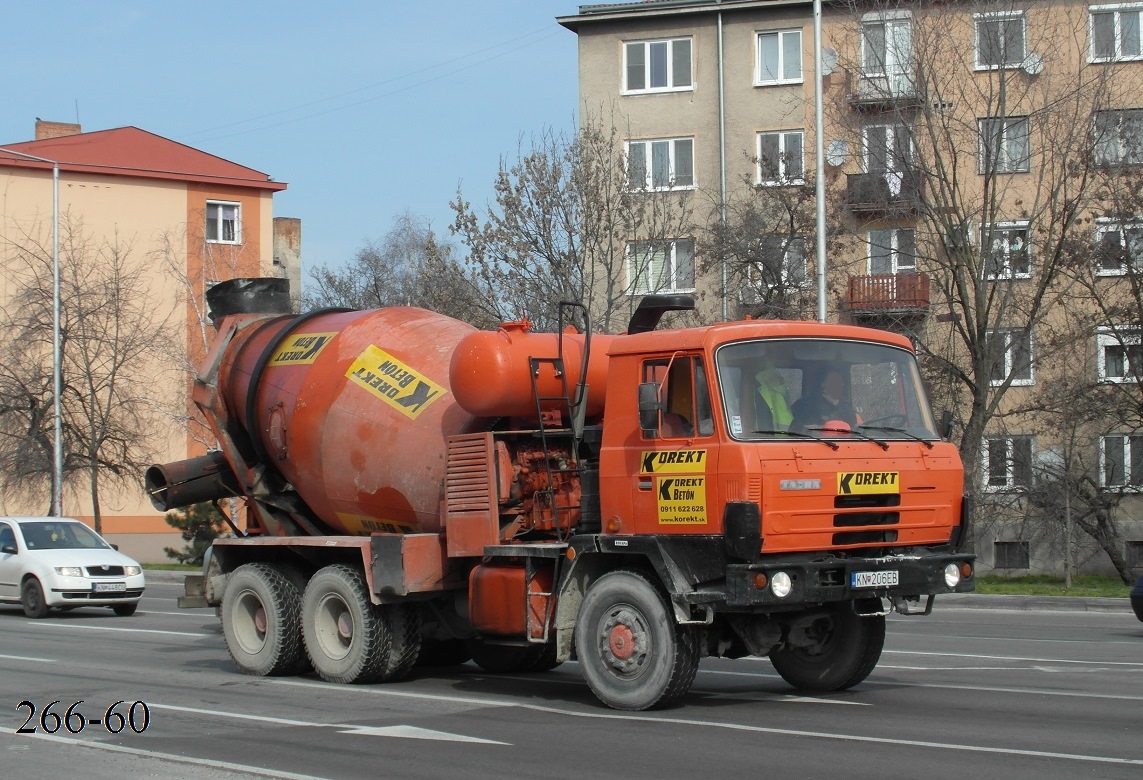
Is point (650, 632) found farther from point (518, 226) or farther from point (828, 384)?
point (518, 226)

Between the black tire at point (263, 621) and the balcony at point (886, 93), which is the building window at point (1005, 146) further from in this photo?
the black tire at point (263, 621)

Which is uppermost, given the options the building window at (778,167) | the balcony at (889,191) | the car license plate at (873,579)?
the building window at (778,167)

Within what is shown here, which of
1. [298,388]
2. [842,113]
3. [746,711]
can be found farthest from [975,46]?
[746,711]

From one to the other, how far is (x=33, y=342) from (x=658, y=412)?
3444 centimetres

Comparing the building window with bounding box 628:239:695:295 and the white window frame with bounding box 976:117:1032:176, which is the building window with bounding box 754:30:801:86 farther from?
the white window frame with bounding box 976:117:1032:176

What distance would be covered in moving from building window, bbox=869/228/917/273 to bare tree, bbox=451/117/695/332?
4799 mm

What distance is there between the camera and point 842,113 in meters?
28.9

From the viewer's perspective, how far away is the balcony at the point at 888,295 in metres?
33.1

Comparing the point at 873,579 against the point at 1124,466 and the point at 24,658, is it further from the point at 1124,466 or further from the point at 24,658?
the point at 1124,466

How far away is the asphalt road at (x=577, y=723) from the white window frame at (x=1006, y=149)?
1456 cm

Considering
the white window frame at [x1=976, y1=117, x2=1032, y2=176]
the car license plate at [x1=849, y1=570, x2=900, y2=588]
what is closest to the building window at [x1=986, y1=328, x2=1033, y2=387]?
the white window frame at [x1=976, y1=117, x2=1032, y2=176]

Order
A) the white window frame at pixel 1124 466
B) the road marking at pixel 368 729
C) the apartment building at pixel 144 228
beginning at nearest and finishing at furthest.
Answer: the road marking at pixel 368 729, the white window frame at pixel 1124 466, the apartment building at pixel 144 228

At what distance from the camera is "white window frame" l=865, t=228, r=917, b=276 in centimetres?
2880

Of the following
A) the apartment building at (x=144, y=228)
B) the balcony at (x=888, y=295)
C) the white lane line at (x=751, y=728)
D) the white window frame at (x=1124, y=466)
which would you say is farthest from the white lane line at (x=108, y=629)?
the apartment building at (x=144, y=228)
